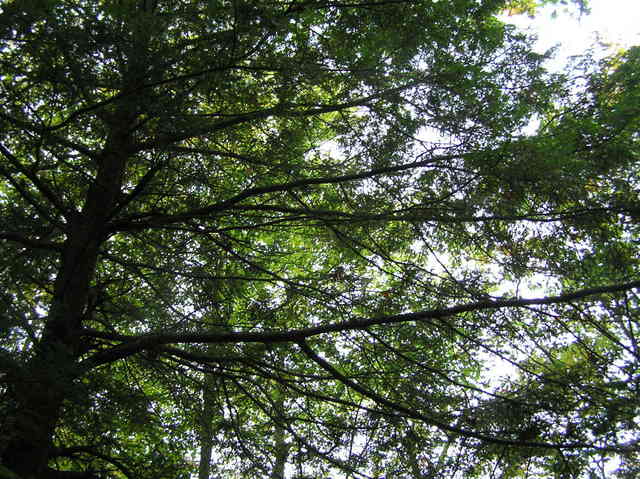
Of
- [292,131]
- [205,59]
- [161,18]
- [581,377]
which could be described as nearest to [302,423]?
[581,377]

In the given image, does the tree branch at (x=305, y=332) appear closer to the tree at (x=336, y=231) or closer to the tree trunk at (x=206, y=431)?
the tree at (x=336, y=231)

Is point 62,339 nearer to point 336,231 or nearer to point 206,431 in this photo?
point 206,431

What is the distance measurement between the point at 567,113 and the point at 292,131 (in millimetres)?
2718

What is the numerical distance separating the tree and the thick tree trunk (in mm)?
24

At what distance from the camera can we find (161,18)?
3916mm

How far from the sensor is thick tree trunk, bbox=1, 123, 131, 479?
3.35 m

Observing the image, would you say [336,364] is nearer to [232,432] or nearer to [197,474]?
[232,432]

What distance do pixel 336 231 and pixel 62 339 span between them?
2799 mm

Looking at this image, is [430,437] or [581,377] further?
[430,437]

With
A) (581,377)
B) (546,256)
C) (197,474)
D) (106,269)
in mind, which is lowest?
(197,474)

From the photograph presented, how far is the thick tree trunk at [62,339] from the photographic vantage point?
335 cm

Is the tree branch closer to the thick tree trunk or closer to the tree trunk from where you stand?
the thick tree trunk

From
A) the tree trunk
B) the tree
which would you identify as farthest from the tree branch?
the tree trunk

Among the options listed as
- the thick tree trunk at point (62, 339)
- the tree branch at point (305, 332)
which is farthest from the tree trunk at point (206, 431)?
the thick tree trunk at point (62, 339)
